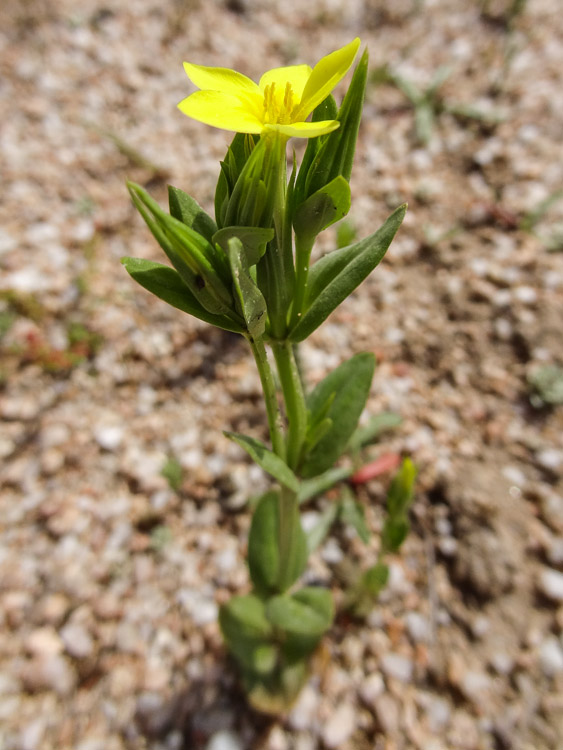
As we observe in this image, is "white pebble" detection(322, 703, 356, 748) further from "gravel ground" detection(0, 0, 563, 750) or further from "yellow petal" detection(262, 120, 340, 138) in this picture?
"yellow petal" detection(262, 120, 340, 138)

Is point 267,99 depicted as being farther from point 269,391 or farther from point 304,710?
point 304,710

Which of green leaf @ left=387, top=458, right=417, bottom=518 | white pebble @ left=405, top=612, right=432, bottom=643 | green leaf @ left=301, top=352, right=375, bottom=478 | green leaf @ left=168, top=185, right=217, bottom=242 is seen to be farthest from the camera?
white pebble @ left=405, top=612, right=432, bottom=643

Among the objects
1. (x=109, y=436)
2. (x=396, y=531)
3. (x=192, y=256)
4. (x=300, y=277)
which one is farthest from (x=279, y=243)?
(x=109, y=436)

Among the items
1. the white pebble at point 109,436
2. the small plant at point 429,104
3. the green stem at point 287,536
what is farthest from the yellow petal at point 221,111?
the small plant at point 429,104

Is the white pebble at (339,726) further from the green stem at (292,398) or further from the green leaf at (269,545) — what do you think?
the green stem at (292,398)

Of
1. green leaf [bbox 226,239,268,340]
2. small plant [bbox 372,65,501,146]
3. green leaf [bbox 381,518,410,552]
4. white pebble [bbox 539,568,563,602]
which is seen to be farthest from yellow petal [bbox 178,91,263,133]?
small plant [bbox 372,65,501,146]
